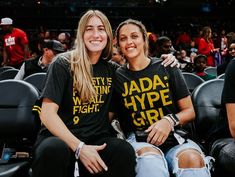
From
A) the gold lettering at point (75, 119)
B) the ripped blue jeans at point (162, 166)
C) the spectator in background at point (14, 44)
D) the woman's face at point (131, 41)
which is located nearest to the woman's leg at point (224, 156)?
the ripped blue jeans at point (162, 166)

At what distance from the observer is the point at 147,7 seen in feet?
54.0

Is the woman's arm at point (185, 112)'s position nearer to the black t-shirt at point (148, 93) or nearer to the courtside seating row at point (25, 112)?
the black t-shirt at point (148, 93)

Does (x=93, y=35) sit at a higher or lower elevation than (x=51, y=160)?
higher

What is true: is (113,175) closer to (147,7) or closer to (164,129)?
(164,129)

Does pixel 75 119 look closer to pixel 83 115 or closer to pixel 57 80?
pixel 83 115

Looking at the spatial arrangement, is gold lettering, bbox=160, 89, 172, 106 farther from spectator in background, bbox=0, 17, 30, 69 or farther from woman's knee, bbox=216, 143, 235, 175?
spectator in background, bbox=0, 17, 30, 69

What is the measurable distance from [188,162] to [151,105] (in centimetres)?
47

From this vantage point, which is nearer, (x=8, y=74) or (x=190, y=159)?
(x=190, y=159)

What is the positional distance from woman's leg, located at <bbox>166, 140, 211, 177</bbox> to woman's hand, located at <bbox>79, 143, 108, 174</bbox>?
16.1 inches

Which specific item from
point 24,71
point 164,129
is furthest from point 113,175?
point 24,71

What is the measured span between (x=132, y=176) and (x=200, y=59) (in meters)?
3.68

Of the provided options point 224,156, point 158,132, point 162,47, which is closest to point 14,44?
point 162,47

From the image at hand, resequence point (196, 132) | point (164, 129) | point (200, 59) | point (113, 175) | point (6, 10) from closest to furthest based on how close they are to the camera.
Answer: point (113, 175) < point (164, 129) < point (196, 132) < point (200, 59) < point (6, 10)

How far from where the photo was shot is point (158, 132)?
2314 mm
